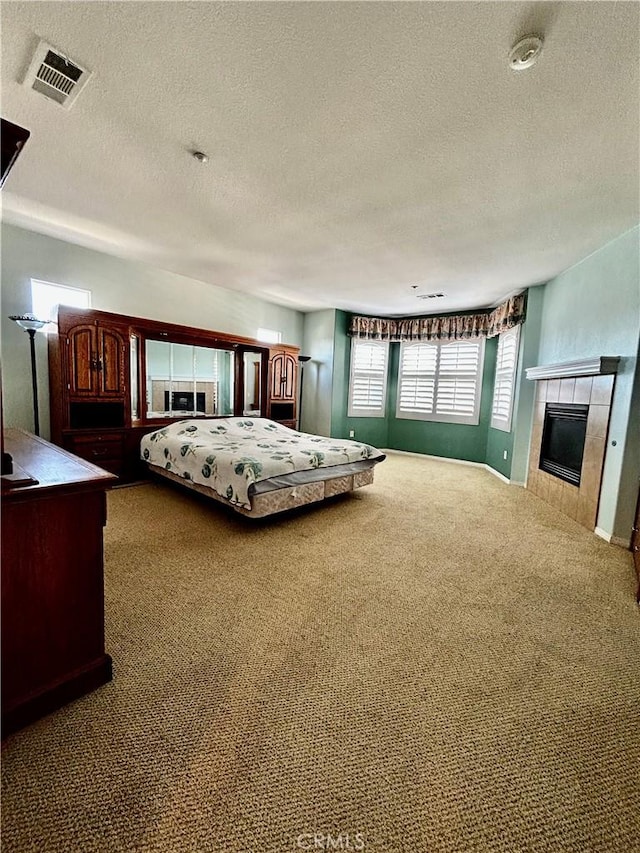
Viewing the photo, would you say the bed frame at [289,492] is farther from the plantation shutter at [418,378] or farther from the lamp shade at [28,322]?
the plantation shutter at [418,378]

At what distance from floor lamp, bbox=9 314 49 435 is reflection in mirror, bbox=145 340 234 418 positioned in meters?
1.08

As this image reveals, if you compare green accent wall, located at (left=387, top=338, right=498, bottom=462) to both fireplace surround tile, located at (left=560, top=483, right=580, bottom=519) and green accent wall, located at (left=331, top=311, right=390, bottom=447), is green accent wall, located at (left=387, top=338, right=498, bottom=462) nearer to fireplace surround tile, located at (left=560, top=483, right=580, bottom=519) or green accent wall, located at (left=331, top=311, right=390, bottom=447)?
green accent wall, located at (left=331, top=311, right=390, bottom=447)

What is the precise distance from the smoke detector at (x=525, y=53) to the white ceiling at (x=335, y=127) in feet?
0.11

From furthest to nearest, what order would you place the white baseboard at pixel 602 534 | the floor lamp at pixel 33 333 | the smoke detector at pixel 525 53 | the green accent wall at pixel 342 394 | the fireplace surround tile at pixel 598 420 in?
the green accent wall at pixel 342 394 → the floor lamp at pixel 33 333 → the fireplace surround tile at pixel 598 420 → the white baseboard at pixel 602 534 → the smoke detector at pixel 525 53

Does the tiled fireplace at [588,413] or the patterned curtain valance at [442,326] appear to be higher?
the patterned curtain valance at [442,326]

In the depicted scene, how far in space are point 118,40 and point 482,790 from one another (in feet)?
10.0

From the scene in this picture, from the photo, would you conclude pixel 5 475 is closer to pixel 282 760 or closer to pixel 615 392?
pixel 282 760

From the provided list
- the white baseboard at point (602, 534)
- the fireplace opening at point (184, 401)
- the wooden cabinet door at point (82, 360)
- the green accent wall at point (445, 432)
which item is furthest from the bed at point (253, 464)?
the green accent wall at point (445, 432)

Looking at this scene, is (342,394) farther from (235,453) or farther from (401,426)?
(235,453)

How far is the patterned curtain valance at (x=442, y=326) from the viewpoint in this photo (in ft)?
15.9

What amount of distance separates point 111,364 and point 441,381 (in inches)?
202

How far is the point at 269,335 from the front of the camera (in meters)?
6.11

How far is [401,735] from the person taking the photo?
3.94ft

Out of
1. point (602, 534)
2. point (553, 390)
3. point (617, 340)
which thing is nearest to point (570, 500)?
point (602, 534)
